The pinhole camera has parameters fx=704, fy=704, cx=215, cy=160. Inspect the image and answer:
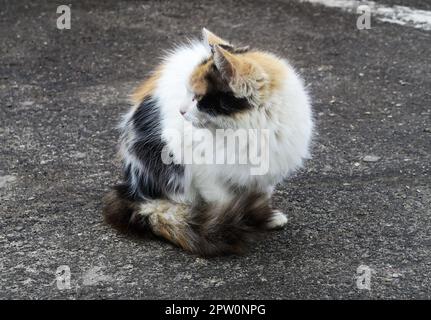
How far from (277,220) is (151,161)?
0.68 meters

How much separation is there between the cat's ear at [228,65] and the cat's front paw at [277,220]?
80 centimetres

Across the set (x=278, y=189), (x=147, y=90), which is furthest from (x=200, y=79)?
(x=278, y=189)

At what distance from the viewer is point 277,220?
3430mm

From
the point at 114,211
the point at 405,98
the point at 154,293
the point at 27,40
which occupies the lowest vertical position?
the point at 154,293

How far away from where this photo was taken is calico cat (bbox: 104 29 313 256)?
9.77 feet

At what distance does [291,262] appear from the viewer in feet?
10.4

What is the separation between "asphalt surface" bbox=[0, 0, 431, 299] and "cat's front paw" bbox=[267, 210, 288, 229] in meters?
0.04

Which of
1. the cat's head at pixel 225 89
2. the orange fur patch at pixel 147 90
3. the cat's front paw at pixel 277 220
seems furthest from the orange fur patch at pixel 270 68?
the cat's front paw at pixel 277 220

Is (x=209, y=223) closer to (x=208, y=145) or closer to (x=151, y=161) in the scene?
(x=208, y=145)

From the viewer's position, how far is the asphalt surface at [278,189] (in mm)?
3074

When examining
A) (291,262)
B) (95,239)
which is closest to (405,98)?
(291,262)

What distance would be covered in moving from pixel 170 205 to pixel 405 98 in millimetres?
2170

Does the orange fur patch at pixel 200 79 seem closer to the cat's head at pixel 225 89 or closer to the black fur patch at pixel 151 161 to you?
the cat's head at pixel 225 89

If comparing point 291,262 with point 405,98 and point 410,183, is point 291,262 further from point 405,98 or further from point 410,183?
point 405,98
